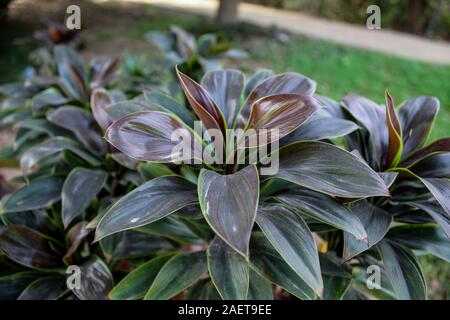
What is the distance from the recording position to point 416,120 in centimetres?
124

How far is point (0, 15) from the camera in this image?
558 cm

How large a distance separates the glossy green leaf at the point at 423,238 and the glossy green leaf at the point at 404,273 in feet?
0.17

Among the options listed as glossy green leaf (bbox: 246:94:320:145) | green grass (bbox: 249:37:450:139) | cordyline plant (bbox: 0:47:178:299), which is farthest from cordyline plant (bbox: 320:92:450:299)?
green grass (bbox: 249:37:450:139)

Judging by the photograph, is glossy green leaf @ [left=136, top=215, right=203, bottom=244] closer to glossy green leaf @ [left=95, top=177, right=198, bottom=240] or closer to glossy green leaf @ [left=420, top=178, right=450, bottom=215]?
glossy green leaf @ [left=95, top=177, right=198, bottom=240]

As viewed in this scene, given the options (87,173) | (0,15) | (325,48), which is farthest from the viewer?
(325,48)

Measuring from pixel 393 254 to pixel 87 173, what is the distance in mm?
999

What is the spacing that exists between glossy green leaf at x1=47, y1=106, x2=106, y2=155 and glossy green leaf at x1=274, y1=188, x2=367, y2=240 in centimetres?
81

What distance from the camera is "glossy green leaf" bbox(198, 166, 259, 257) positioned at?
765mm

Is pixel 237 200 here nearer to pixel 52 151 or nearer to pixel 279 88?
pixel 279 88

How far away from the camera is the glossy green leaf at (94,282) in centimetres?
116

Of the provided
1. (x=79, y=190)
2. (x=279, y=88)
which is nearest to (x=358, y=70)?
(x=279, y=88)

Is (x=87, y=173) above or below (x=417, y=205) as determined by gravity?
below

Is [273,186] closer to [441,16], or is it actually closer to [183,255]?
[183,255]
